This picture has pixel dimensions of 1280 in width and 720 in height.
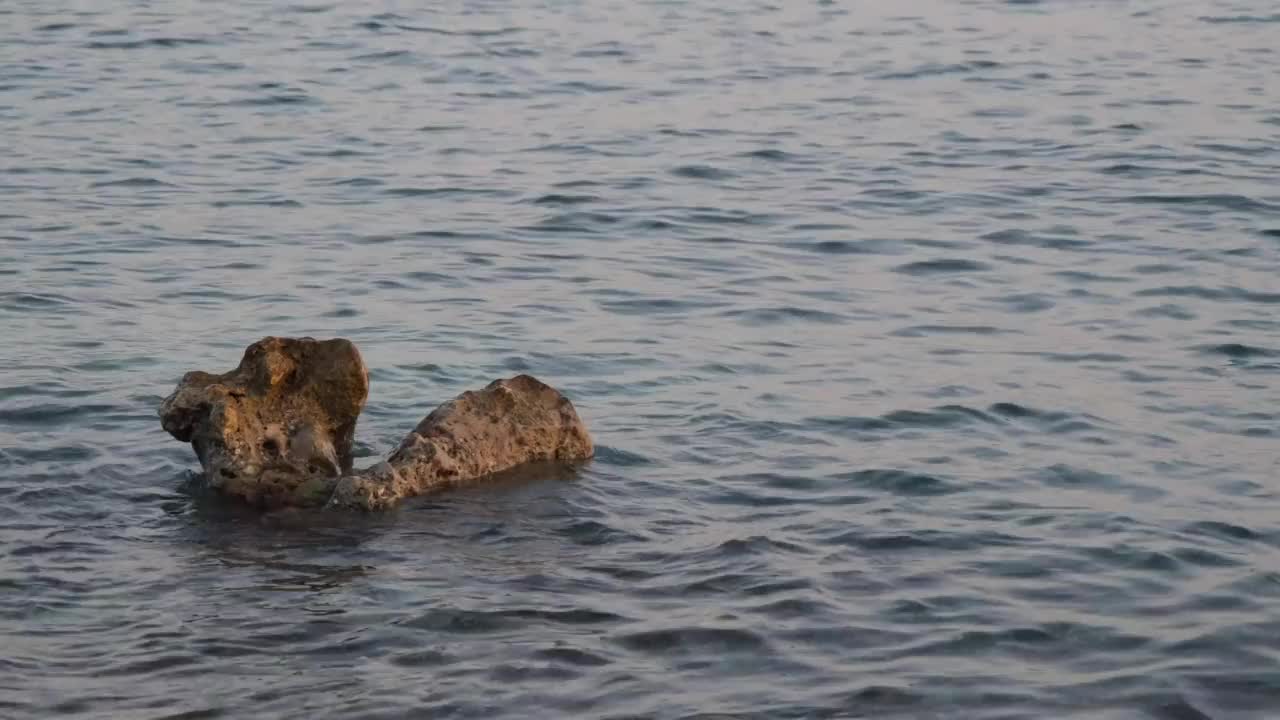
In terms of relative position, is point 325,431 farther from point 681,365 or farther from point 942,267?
point 942,267

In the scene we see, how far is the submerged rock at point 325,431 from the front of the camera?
836 cm

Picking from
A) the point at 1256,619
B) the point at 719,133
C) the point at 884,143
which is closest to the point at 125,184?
the point at 719,133

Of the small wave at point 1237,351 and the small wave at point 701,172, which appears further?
the small wave at point 701,172

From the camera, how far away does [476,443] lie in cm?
868

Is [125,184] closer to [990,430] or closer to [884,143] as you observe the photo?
[884,143]

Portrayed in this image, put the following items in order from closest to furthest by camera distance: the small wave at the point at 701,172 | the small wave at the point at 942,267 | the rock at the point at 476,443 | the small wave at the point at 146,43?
1. the rock at the point at 476,443
2. the small wave at the point at 942,267
3. the small wave at the point at 701,172
4. the small wave at the point at 146,43

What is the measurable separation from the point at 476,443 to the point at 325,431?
68 centimetres

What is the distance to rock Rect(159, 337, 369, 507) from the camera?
8367 mm

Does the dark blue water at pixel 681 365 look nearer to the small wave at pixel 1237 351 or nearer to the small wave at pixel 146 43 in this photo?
A: the small wave at pixel 1237 351

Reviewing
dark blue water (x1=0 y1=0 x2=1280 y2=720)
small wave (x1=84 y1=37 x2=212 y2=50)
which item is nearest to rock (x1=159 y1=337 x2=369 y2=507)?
dark blue water (x1=0 y1=0 x2=1280 y2=720)

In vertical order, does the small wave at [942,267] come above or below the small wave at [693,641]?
below

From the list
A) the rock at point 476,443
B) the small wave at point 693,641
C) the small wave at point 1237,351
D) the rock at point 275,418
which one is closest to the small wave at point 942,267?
the small wave at point 1237,351

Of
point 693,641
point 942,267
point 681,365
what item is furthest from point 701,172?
point 693,641

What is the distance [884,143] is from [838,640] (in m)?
10.9
